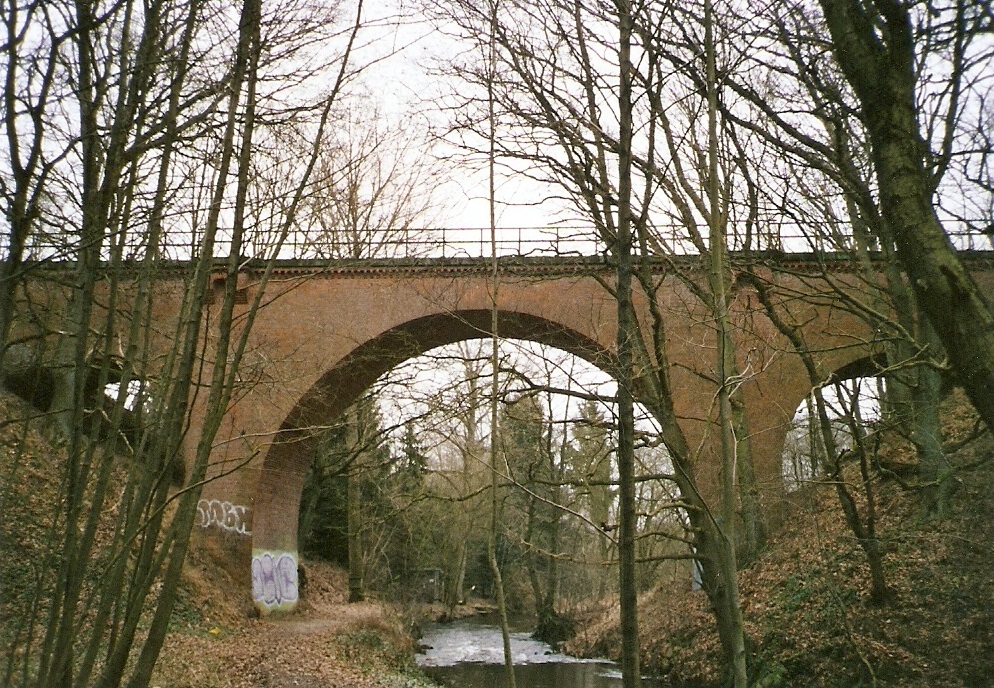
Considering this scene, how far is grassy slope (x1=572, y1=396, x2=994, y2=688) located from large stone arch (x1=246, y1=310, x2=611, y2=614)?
4944mm

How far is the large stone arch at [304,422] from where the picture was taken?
15.3 meters

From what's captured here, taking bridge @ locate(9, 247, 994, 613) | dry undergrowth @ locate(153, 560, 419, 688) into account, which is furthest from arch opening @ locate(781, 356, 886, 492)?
dry undergrowth @ locate(153, 560, 419, 688)

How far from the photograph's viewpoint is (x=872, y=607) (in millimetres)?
10367

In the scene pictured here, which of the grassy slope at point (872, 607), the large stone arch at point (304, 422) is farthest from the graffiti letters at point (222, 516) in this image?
the grassy slope at point (872, 607)

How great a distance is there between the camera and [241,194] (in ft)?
14.8

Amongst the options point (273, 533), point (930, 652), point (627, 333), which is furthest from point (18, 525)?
point (930, 652)

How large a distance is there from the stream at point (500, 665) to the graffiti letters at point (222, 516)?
13.4 feet

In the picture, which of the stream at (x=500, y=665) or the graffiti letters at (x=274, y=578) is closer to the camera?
the stream at (x=500, y=665)

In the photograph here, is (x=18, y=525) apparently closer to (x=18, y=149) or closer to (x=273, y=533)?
(x=273, y=533)

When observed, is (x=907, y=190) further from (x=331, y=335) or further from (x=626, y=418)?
(x=331, y=335)

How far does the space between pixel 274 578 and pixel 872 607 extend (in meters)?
10.1

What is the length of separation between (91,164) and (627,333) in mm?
2748

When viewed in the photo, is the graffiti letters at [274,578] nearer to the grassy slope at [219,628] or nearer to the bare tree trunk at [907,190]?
the grassy slope at [219,628]

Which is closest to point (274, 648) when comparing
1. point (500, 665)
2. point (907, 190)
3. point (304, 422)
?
point (304, 422)
